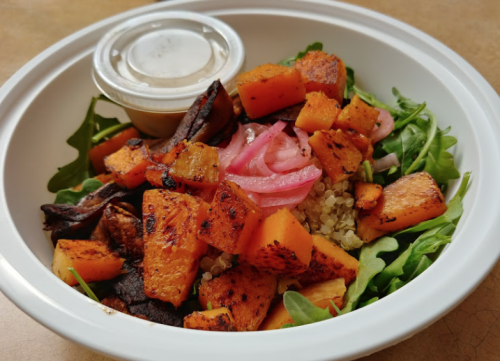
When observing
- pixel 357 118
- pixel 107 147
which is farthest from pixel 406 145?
pixel 107 147

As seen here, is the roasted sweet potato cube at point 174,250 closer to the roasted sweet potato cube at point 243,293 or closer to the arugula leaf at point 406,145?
the roasted sweet potato cube at point 243,293

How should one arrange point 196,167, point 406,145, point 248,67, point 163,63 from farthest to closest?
point 248,67 → point 163,63 → point 406,145 → point 196,167

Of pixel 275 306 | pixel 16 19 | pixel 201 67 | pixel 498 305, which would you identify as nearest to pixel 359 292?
pixel 275 306

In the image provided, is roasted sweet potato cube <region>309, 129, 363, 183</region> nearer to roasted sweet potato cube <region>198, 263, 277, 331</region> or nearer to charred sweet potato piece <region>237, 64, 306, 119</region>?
charred sweet potato piece <region>237, 64, 306, 119</region>

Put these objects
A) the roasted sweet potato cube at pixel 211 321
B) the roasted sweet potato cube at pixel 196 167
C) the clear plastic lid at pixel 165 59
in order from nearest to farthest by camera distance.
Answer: the roasted sweet potato cube at pixel 211 321
the roasted sweet potato cube at pixel 196 167
the clear plastic lid at pixel 165 59

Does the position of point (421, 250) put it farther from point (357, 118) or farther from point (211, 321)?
point (211, 321)

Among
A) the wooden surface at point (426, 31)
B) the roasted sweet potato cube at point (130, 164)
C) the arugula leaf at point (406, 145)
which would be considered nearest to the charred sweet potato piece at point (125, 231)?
the roasted sweet potato cube at point (130, 164)

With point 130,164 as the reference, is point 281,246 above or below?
above
